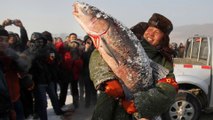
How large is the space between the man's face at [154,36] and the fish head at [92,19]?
0.48 m

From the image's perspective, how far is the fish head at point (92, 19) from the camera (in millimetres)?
2053

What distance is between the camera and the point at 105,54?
209 cm

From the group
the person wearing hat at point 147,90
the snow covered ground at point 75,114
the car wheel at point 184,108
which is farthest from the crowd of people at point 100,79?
the car wheel at point 184,108

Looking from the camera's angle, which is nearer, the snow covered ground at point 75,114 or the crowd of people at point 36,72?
the crowd of people at point 36,72

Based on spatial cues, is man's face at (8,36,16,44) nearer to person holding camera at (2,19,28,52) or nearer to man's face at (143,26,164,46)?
person holding camera at (2,19,28,52)

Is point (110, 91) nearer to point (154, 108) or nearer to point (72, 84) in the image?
point (154, 108)

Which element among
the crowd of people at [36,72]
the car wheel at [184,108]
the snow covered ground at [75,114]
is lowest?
the snow covered ground at [75,114]

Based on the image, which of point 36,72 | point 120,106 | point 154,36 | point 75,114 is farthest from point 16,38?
point 120,106

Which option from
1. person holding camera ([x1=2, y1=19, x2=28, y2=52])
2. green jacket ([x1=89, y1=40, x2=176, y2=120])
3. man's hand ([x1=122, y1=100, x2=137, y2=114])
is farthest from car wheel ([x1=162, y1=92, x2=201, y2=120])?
man's hand ([x1=122, y1=100, x2=137, y2=114])

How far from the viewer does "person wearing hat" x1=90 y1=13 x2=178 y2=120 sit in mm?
2094

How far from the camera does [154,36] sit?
245 cm

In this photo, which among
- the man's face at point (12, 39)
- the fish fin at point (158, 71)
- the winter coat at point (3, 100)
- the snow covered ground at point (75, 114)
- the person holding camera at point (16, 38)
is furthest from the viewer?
the snow covered ground at point (75, 114)

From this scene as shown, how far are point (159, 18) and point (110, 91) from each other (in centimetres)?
73

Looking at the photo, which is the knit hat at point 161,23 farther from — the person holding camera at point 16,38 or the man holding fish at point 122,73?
the person holding camera at point 16,38
